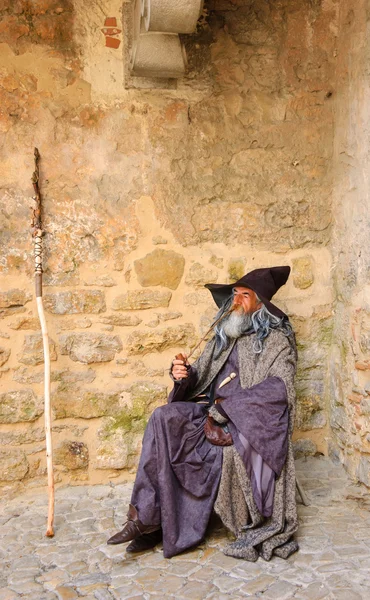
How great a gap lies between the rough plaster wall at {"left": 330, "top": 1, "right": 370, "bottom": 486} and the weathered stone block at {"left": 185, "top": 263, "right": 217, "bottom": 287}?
33.4 inches

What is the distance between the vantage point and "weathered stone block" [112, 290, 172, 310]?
13.1ft

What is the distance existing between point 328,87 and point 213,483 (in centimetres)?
264

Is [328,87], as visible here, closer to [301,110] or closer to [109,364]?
[301,110]

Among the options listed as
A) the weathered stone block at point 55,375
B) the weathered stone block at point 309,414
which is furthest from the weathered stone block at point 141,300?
the weathered stone block at point 309,414

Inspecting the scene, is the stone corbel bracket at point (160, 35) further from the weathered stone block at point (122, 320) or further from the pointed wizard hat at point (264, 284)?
the weathered stone block at point (122, 320)

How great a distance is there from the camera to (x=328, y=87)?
13.7 feet

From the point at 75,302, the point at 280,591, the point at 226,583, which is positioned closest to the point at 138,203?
the point at 75,302

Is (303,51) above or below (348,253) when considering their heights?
above

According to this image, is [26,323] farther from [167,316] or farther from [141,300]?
[167,316]

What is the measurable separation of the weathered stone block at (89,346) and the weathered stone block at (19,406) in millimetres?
342

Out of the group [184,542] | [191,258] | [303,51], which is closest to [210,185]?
[191,258]

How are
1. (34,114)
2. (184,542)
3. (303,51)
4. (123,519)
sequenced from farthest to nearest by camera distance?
(303,51) → (34,114) → (123,519) → (184,542)

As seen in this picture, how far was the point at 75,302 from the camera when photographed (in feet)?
12.9

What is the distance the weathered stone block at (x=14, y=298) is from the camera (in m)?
3.82
